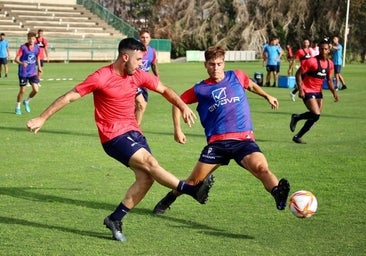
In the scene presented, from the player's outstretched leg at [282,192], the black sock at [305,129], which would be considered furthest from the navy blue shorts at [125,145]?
the black sock at [305,129]

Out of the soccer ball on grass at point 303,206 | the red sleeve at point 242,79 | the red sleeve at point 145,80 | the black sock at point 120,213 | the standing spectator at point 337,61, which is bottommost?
the standing spectator at point 337,61

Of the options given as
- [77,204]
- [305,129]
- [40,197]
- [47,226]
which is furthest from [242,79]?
[305,129]

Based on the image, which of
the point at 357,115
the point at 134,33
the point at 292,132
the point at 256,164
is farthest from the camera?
the point at 134,33

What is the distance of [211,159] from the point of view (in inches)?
315

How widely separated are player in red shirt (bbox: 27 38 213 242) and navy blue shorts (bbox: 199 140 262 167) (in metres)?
0.55

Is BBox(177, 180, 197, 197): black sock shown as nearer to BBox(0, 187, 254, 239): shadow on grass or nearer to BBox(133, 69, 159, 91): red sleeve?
BBox(0, 187, 254, 239): shadow on grass

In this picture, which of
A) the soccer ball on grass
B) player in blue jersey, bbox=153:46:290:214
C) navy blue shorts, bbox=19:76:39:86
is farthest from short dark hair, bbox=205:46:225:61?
navy blue shorts, bbox=19:76:39:86

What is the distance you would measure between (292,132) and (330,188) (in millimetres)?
6463

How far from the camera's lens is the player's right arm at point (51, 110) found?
279 inches

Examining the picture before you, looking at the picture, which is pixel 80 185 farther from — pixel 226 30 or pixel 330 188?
pixel 226 30

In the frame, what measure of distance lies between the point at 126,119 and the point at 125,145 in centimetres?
36

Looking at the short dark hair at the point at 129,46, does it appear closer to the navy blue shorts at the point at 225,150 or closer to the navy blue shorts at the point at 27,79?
the navy blue shorts at the point at 225,150

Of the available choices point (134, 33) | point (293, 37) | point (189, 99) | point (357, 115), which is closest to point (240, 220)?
point (189, 99)

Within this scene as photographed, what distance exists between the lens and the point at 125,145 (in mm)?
7441
